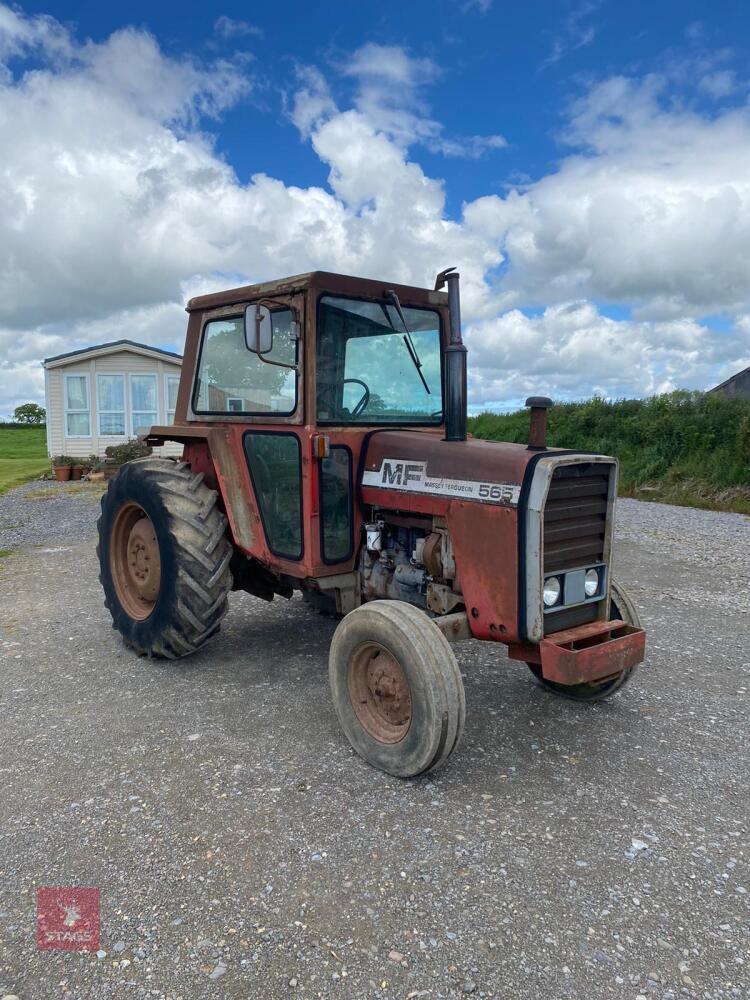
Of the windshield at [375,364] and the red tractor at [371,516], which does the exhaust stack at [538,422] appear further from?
the windshield at [375,364]

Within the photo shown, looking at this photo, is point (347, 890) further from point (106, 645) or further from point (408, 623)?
point (106, 645)

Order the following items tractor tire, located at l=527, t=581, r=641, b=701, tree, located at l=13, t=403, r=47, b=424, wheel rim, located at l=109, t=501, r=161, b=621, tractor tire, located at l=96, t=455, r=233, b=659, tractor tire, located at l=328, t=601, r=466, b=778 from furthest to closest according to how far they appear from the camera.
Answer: tree, located at l=13, t=403, r=47, b=424 < wheel rim, located at l=109, t=501, r=161, b=621 < tractor tire, located at l=96, t=455, r=233, b=659 < tractor tire, located at l=527, t=581, r=641, b=701 < tractor tire, located at l=328, t=601, r=466, b=778

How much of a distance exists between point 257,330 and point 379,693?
1952 millimetres

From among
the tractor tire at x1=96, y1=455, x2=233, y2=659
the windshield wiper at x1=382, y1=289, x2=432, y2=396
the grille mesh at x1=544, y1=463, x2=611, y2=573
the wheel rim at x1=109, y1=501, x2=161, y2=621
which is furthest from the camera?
the wheel rim at x1=109, y1=501, x2=161, y2=621

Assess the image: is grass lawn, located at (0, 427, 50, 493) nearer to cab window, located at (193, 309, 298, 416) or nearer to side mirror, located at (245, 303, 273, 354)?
cab window, located at (193, 309, 298, 416)

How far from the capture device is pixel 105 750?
363 centimetres

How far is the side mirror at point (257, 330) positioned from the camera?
12.2 ft

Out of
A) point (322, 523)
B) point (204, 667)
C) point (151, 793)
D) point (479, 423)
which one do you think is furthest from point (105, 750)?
point (479, 423)

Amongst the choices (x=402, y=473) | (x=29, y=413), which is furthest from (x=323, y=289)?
(x=29, y=413)

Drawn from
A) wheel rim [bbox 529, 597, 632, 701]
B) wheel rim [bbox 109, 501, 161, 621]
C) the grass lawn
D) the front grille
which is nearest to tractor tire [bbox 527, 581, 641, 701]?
wheel rim [bbox 529, 597, 632, 701]

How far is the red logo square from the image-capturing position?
93.0 inches

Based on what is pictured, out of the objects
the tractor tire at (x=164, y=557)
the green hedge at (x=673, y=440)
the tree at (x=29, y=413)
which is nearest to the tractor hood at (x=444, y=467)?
the tractor tire at (x=164, y=557)

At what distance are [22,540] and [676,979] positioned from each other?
9.35 metres

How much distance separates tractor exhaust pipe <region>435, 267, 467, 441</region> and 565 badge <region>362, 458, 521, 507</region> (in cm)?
29
